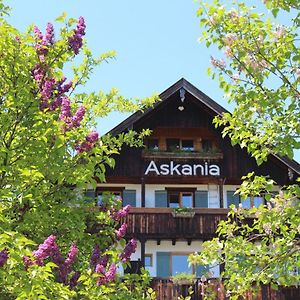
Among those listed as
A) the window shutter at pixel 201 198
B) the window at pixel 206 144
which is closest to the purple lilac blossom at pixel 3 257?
the window shutter at pixel 201 198

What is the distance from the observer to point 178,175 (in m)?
22.9

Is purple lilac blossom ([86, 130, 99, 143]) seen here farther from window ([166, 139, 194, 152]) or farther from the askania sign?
window ([166, 139, 194, 152])

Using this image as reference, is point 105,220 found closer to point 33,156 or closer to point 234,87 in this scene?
point 33,156

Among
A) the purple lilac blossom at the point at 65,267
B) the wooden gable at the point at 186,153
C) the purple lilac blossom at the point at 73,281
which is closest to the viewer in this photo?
the purple lilac blossom at the point at 65,267

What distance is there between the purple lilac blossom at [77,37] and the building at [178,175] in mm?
13605

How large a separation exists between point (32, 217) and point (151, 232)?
1397 centimetres

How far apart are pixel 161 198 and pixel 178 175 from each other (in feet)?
4.10

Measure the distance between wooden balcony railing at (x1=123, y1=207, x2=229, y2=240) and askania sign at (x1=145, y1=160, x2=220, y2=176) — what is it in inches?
67.3

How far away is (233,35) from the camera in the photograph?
8312mm

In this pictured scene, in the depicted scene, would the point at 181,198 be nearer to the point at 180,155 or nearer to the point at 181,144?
the point at 180,155

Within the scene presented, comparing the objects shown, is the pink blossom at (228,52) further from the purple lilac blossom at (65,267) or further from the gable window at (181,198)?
the gable window at (181,198)

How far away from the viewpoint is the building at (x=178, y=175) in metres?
21.8

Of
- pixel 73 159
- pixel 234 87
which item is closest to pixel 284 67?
pixel 234 87

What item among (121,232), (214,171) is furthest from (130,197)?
(121,232)
